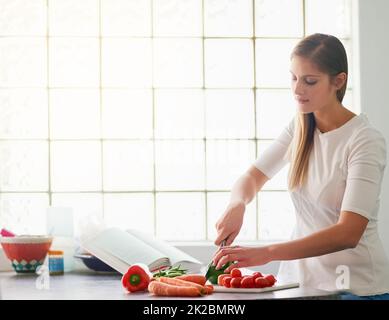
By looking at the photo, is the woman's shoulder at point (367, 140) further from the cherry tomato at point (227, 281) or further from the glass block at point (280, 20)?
the glass block at point (280, 20)

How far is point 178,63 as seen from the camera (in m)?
3.58

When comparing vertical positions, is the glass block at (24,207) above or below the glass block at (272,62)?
below

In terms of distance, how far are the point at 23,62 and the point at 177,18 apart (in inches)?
29.3

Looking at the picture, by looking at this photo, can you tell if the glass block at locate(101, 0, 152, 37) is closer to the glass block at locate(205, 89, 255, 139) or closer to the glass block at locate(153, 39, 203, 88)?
the glass block at locate(153, 39, 203, 88)

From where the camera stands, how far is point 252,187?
2.40m

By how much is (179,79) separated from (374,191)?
1.75 metres

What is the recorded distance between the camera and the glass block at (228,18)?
359cm

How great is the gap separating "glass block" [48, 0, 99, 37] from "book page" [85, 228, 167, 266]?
139cm

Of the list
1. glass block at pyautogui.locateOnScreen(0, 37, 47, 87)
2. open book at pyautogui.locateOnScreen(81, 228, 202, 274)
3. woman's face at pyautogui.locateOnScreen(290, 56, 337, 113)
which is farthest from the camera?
glass block at pyautogui.locateOnScreen(0, 37, 47, 87)

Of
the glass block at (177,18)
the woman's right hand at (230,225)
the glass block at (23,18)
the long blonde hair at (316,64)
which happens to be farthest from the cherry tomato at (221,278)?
the glass block at (23,18)

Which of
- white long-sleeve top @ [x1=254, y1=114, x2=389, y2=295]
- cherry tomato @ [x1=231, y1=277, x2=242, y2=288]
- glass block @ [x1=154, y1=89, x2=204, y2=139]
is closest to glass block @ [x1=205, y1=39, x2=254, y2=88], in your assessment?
glass block @ [x1=154, y1=89, x2=204, y2=139]

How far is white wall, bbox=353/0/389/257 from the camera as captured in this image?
3414 mm

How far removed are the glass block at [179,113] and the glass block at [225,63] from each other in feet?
0.35
